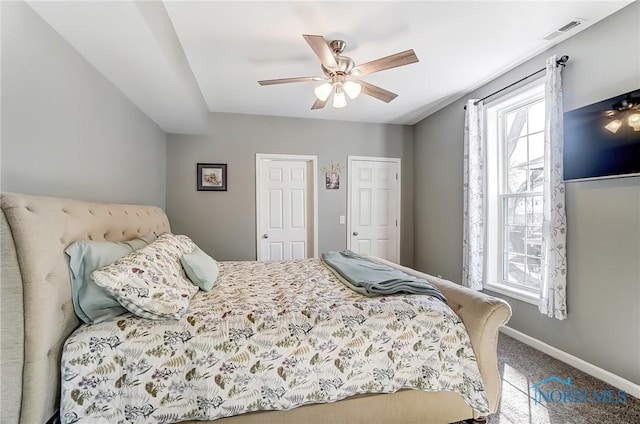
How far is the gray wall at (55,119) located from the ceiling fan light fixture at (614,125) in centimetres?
356

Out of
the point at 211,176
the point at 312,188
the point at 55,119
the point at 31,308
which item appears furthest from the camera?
the point at 312,188

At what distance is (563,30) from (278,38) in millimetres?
2236

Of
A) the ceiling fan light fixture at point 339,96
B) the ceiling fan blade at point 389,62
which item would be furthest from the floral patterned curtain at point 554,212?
the ceiling fan light fixture at point 339,96

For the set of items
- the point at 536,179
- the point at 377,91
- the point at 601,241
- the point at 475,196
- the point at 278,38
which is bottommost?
the point at 601,241

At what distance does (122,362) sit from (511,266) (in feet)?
11.1

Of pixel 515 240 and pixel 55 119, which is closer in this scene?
pixel 55 119

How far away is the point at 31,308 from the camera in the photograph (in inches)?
42.0

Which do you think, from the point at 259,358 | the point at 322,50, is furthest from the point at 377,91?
the point at 259,358

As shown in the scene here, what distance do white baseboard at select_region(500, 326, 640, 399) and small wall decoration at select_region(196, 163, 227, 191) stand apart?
3.83 m

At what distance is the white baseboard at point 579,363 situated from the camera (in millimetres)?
1806

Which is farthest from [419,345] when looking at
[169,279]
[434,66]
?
[434,66]

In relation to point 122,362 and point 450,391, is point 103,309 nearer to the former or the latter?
point 122,362

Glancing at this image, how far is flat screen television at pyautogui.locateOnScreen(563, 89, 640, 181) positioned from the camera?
1.76 metres

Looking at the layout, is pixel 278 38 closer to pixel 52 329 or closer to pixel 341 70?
pixel 341 70
